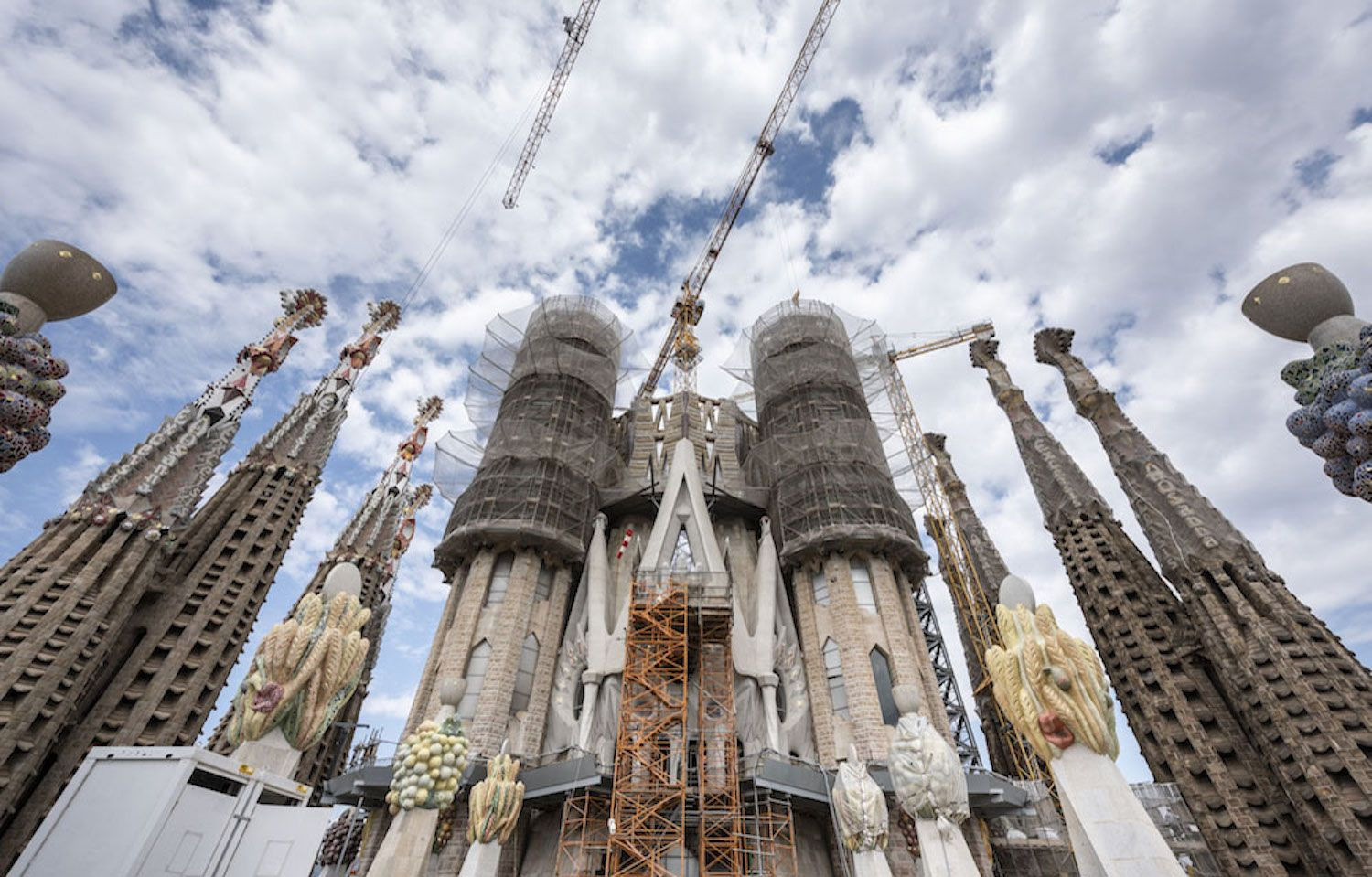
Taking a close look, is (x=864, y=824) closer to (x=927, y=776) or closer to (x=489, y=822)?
(x=927, y=776)

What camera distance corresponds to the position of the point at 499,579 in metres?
28.7

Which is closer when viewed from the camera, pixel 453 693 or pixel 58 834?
pixel 58 834

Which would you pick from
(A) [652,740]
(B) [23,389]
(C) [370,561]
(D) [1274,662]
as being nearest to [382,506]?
(C) [370,561]

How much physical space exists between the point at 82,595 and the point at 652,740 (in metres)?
20.4

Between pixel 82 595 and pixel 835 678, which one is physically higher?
pixel 82 595

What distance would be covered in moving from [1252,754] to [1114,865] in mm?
19174

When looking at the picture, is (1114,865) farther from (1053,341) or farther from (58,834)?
(1053,341)

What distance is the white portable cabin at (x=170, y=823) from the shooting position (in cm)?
789

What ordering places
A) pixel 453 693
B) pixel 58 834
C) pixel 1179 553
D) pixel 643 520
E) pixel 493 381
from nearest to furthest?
pixel 58 834
pixel 453 693
pixel 1179 553
pixel 643 520
pixel 493 381

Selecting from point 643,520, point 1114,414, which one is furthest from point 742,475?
point 1114,414

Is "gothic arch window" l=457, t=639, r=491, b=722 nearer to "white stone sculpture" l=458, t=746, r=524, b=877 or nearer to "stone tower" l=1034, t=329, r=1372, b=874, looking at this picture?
"white stone sculpture" l=458, t=746, r=524, b=877

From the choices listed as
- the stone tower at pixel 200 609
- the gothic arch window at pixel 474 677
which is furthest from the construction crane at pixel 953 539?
the stone tower at pixel 200 609

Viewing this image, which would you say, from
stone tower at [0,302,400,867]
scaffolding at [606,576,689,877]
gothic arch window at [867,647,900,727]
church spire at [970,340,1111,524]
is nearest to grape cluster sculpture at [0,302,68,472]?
scaffolding at [606,576,689,877]

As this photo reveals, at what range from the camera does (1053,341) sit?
1394 inches
